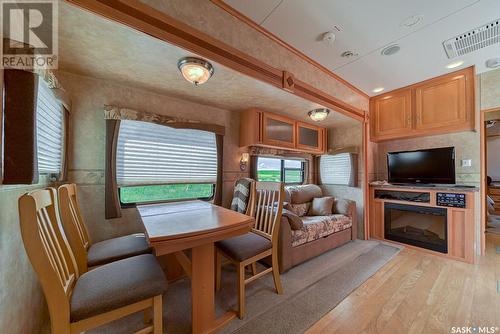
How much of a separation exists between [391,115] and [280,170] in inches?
86.9

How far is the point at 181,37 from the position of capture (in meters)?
1.37

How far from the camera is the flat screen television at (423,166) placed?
2.81 metres

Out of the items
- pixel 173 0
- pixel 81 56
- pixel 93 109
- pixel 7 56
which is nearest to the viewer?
pixel 7 56

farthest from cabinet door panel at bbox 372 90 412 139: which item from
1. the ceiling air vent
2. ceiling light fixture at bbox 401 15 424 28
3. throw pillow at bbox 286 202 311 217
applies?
throw pillow at bbox 286 202 311 217

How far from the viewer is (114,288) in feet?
3.37

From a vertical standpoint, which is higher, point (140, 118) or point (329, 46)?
point (329, 46)

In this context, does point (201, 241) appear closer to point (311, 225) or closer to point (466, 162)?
point (311, 225)

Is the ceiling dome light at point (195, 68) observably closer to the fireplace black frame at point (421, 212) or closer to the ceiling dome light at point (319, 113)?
the ceiling dome light at point (319, 113)

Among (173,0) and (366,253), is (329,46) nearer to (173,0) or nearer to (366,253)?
(173,0)

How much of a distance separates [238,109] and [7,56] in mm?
2258

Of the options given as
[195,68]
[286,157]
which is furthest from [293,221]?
[195,68]

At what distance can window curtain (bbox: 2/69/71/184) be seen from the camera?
0.90 meters

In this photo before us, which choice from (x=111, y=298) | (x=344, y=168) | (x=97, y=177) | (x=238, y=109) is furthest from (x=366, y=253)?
(x=97, y=177)

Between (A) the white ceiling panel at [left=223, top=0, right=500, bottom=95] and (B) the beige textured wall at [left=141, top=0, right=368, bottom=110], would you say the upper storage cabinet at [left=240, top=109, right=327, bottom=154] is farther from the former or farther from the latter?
(A) the white ceiling panel at [left=223, top=0, right=500, bottom=95]
